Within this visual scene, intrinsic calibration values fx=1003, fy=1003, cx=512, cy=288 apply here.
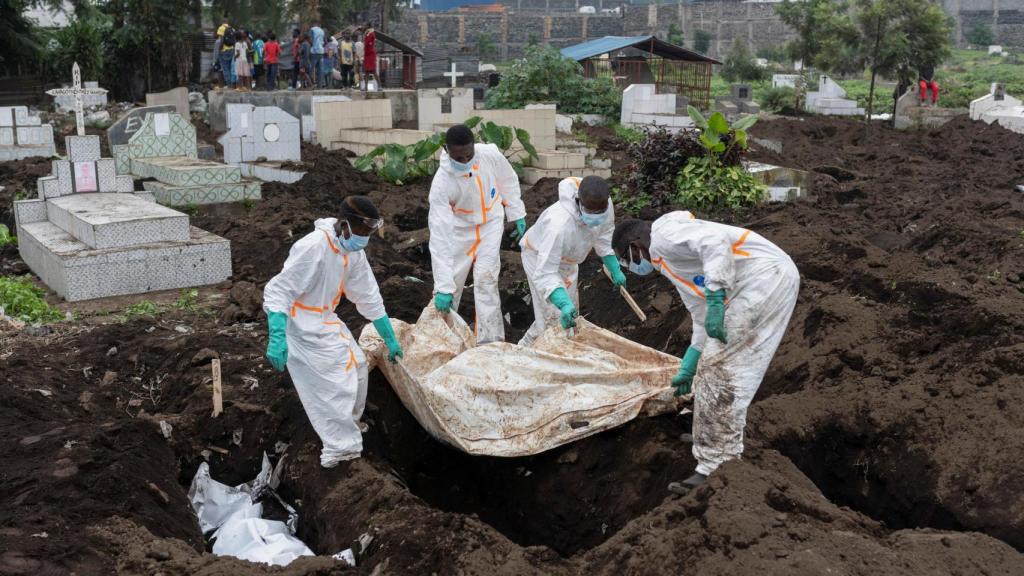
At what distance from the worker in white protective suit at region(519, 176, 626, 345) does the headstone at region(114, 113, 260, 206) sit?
6.94m

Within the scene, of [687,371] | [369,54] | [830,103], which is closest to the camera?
[687,371]

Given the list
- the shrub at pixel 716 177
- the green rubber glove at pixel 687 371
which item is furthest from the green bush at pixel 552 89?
the green rubber glove at pixel 687 371

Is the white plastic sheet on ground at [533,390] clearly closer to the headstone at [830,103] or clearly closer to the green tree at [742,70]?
the headstone at [830,103]

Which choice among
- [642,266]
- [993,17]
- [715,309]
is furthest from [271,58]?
[993,17]

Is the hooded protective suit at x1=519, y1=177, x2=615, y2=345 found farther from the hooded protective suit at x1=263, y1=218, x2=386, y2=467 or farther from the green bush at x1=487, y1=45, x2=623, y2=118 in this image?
the green bush at x1=487, y1=45, x2=623, y2=118

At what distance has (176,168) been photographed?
41.3ft

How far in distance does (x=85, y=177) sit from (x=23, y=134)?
757cm

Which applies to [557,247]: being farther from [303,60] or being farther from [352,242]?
[303,60]

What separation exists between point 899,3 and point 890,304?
2081 centimetres

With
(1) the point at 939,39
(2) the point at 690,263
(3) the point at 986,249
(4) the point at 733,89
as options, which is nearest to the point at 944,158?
(1) the point at 939,39

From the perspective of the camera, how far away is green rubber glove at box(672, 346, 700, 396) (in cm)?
532

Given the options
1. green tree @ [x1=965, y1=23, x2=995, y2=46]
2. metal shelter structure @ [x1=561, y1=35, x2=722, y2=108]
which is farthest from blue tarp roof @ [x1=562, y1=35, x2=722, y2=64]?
green tree @ [x1=965, y1=23, x2=995, y2=46]

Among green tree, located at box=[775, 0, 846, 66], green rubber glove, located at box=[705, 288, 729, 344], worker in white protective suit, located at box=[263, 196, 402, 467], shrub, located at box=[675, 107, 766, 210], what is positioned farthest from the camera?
green tree, located at box=[775, 0, 846, 66]

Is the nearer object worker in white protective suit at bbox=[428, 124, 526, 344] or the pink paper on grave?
worker in white protective suit at bbox=[428, 124, 526, 344]
